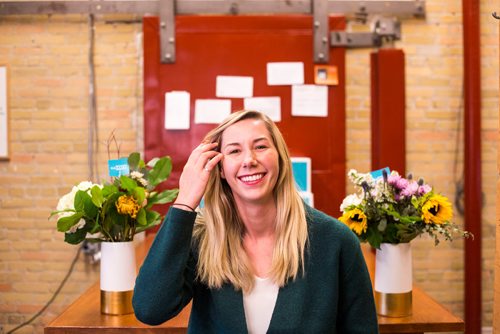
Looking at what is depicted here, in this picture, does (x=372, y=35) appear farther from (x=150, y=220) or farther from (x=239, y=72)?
(x=150, y=220)

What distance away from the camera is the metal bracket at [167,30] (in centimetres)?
389

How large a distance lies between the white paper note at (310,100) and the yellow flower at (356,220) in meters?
1.98

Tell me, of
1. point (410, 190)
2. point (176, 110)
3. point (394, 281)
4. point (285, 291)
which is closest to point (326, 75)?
point (176, 110)

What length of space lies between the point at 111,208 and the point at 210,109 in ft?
6.58

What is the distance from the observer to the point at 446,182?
402 cm

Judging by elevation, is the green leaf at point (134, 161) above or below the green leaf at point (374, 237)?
above

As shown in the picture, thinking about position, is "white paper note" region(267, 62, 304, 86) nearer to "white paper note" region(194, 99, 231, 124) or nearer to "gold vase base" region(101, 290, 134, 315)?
"white paper note" region(194, 99, 231, 124)

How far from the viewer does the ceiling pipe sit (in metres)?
3.88

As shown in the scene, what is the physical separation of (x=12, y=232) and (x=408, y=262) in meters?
2.98

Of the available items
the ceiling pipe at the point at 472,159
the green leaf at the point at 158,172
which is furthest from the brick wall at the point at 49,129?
the ceiling pipe at the point at 472,159

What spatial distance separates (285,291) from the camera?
5.47 feet

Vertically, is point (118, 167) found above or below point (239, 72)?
below

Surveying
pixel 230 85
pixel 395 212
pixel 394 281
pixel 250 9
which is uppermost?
pixel 250 9

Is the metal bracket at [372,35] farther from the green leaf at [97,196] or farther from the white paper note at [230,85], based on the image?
the green leaf at [97,196]
